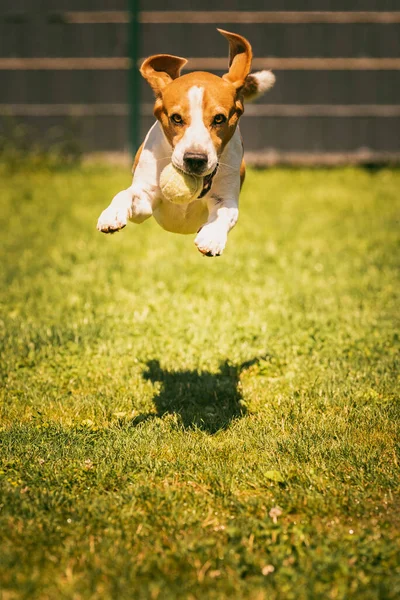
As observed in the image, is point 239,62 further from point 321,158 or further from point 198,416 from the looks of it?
point 321,158

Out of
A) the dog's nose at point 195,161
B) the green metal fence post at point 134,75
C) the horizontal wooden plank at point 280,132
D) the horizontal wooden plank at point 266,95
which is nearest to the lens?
the dog's nose at point 195,161

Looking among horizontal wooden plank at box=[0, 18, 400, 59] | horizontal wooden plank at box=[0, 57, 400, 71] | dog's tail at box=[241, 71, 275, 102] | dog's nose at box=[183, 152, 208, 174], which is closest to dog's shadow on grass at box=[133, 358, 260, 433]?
dog's nose at box=[183, 152, 208, 174]

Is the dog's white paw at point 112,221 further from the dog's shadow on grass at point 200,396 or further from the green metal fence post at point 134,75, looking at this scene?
the green metal fence post at point 134,75

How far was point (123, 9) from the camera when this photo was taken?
41.0ft

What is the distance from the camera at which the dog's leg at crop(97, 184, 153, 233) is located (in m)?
3.85

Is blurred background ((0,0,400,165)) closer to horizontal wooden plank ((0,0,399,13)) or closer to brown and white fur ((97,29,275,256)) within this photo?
horizontal wooden plank ((0,0,399,13))

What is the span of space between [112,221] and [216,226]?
52 cm

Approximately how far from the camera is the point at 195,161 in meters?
3.72

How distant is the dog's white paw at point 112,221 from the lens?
3.84 metres

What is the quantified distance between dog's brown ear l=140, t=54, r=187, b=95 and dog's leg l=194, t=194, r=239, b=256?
67cm

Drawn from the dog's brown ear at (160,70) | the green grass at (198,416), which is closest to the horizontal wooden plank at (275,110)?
the green grass at (198,416)

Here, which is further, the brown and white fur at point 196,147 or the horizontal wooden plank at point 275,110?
the horizontal wooden plank at point 275,110

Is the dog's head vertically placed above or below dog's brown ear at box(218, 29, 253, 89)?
below

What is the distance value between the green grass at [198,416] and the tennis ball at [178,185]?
1.26 meters
